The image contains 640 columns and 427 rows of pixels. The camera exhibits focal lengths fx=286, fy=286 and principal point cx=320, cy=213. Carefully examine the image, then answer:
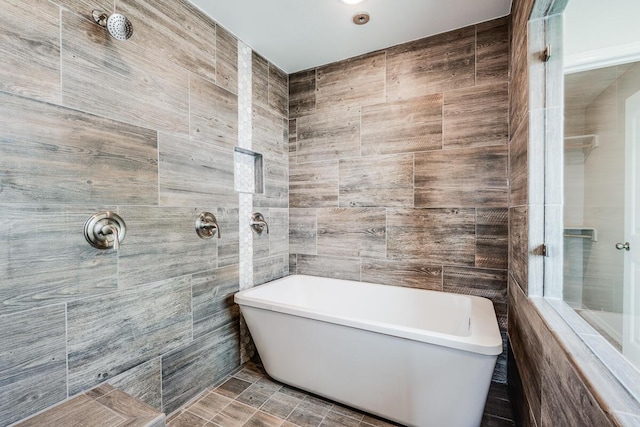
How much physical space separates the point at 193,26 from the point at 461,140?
6.54ft

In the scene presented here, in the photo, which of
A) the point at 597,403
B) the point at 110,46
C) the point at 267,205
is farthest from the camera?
the point at 267,205

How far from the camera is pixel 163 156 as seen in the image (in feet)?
5.56

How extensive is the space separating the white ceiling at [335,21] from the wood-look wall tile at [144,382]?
223 cm

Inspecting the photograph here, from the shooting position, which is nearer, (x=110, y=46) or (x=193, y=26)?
(x=110, y=46)

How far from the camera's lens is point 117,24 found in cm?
131

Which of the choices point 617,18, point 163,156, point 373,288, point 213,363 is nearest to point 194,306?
point 213,363

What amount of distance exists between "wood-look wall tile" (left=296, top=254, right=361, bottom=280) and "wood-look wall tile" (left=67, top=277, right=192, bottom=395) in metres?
1.12

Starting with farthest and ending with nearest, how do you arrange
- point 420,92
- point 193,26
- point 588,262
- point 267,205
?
point 267,205
point 420,92
point 193,26
point 588,262

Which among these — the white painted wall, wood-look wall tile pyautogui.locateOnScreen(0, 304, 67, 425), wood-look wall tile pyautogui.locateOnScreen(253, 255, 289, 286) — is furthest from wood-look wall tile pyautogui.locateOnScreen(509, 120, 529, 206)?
wood-look wall tile pyautogui.locateOnScreen(0, 304, 67, 425)

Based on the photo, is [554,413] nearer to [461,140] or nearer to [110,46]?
[461,140]

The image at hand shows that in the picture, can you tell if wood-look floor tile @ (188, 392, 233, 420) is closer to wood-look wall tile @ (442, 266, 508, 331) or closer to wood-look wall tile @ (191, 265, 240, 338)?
wood-look wall tile @ (191, 265, 240, 338)

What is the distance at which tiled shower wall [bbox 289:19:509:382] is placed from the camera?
2.01m

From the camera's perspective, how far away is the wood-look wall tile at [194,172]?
1.71m

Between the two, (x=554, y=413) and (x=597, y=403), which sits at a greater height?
(x=597, y=403)
